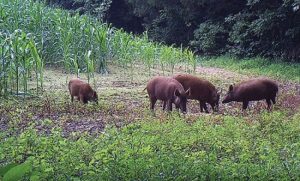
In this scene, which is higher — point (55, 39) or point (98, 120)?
point (55, 39)

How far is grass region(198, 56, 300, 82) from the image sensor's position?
1865cm

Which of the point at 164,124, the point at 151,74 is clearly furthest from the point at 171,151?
the point at 151,74

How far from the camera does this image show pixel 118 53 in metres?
15.5

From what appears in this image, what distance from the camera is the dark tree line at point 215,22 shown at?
2156 cm

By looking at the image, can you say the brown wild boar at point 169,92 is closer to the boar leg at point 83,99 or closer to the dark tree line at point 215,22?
the boar leg at point 83,99

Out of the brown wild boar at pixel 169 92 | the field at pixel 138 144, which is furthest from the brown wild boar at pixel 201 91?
the brown wild boar at pixel 169 92

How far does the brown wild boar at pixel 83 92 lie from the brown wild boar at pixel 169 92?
1.12 metres

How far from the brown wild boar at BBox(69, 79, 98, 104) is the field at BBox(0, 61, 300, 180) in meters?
0.26

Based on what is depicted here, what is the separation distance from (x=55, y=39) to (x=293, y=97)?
6.43m

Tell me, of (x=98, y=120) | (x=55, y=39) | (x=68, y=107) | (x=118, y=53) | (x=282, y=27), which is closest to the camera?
(x=98, y=120)

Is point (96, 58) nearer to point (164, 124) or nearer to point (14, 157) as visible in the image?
point (164, 124)

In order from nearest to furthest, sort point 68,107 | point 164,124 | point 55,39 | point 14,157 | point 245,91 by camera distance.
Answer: point 14,157 → point 164,124 → point 68,107 → point 245,91 → point 55,39

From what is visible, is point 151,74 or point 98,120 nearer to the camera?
point 98,120

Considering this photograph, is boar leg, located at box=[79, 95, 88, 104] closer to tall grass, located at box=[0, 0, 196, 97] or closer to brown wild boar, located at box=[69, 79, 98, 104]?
brown wild boar, located at box=[69, 79, 98, 104]
